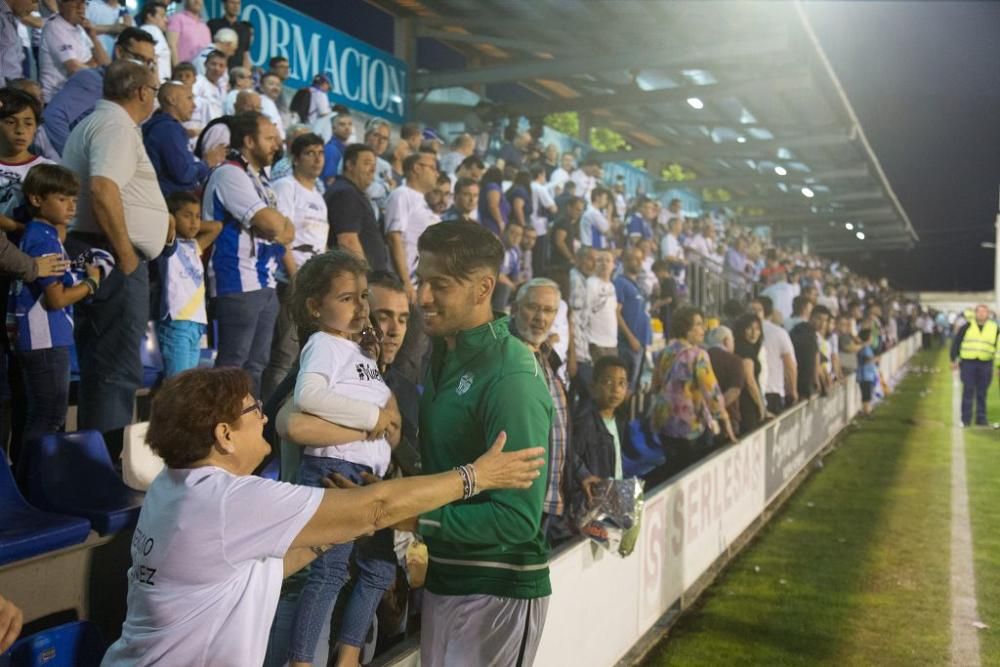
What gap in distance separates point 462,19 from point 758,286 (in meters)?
8.69

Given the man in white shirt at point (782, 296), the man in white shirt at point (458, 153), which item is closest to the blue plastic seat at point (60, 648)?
the man in white shirt at point (458, 153)

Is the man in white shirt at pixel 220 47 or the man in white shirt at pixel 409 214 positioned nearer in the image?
the man in white shirt at pixel 409 214

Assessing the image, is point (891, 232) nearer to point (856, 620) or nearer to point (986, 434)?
point (986, 434)

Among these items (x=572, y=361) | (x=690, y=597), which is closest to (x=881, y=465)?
(x=572, y=361)

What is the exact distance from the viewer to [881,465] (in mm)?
11586

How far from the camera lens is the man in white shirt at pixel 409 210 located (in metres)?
Result: 6.41

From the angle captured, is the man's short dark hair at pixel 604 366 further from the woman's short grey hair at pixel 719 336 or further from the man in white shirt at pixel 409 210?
the woman's short grey hair at pixel 719 336

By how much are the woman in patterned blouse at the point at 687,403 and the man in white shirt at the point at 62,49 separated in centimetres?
487

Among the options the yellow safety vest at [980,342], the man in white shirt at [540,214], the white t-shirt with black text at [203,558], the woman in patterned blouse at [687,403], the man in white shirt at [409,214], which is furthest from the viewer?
the yellow safety vest at [980,342]

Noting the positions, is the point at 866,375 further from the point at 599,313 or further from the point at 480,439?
the point at 480,439

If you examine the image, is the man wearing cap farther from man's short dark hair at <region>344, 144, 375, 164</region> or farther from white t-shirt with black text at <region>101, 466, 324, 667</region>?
white t-shirt with black text at <region>101, 466, 324, 667</region>

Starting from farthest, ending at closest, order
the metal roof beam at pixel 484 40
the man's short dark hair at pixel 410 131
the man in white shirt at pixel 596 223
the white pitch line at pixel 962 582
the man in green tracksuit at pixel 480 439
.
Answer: the metal roof beam at pixel 484 40, the man in white shirt at pixel 596 223, the man's short dark hair at pixel 410 131, the white pitch line at pixel 962 582, the man in green tracksuit at pixel 480 439

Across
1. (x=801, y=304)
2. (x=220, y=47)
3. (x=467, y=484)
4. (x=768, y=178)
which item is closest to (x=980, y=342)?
(x=801, y=304)

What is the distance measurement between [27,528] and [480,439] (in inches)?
64.8
